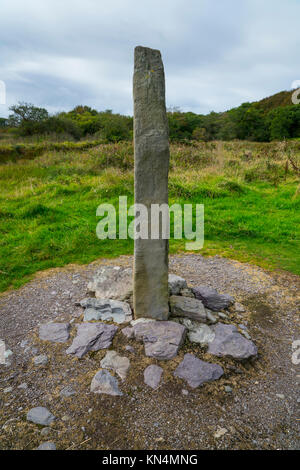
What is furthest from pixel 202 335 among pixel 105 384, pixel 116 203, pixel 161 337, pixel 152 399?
pixel 116 203

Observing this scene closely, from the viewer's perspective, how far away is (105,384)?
2568 mm

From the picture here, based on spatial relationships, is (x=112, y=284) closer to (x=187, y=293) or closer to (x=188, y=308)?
(x=187, y=293)

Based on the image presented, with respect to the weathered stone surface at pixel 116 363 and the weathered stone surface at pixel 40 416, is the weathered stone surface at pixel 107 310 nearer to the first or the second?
the weathered stone surface at pixel 116 363

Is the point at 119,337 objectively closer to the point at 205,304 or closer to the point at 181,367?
the point at 181,367

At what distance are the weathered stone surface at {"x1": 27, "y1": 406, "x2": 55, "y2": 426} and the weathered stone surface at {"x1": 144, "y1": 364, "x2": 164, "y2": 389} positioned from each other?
2.84 ft

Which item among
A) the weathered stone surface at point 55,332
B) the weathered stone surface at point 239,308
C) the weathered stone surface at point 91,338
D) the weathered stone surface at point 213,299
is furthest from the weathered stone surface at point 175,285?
the weathered stone surface at point 55,332

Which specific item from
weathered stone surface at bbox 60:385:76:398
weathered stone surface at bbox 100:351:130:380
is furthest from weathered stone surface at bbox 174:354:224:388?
weathered stone surface at bbox 60:385:76:398

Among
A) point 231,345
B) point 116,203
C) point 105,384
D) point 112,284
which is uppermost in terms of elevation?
point 116,203

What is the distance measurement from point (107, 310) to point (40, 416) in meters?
1.39

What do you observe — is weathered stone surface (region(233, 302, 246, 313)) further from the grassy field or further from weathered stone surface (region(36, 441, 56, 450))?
weathered stone surface (region(36, 441, 56, 450))

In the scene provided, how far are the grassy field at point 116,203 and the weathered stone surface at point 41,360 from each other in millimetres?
1898

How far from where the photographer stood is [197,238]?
621cm
